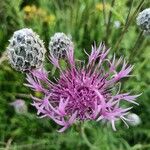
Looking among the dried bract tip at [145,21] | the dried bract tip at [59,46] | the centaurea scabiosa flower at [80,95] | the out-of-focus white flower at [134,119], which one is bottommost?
the out-of-focus white flower at [134,119]

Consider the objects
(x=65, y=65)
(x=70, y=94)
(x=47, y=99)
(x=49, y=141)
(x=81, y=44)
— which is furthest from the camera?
(x=81, y=44)

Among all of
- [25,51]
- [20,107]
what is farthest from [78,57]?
[25,51]

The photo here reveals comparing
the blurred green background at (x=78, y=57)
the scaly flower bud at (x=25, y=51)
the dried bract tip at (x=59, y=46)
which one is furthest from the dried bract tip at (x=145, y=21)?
the scaly flower bud at (x=25, y=51)

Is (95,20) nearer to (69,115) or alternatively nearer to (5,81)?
(5,81)

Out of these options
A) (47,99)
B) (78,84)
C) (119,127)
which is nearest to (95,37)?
(119,127)

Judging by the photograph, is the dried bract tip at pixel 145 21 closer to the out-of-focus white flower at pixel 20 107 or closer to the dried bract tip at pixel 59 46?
the dried bract tip at pixel 59 46

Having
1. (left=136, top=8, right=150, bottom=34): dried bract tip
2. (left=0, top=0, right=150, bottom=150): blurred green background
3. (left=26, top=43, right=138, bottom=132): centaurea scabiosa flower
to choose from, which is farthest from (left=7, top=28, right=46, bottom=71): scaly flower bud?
(left=136, top=8, right=150, bottom=34): dried bract tip

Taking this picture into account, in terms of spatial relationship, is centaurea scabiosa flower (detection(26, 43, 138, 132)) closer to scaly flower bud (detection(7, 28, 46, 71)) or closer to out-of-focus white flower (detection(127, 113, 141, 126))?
scaly flower bud (detection(7, 28, 46, 71))

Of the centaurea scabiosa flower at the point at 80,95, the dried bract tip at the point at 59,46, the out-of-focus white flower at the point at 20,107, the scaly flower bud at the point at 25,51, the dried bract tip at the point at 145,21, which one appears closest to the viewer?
the centaurea scabiosa flower at the point at 80,95
